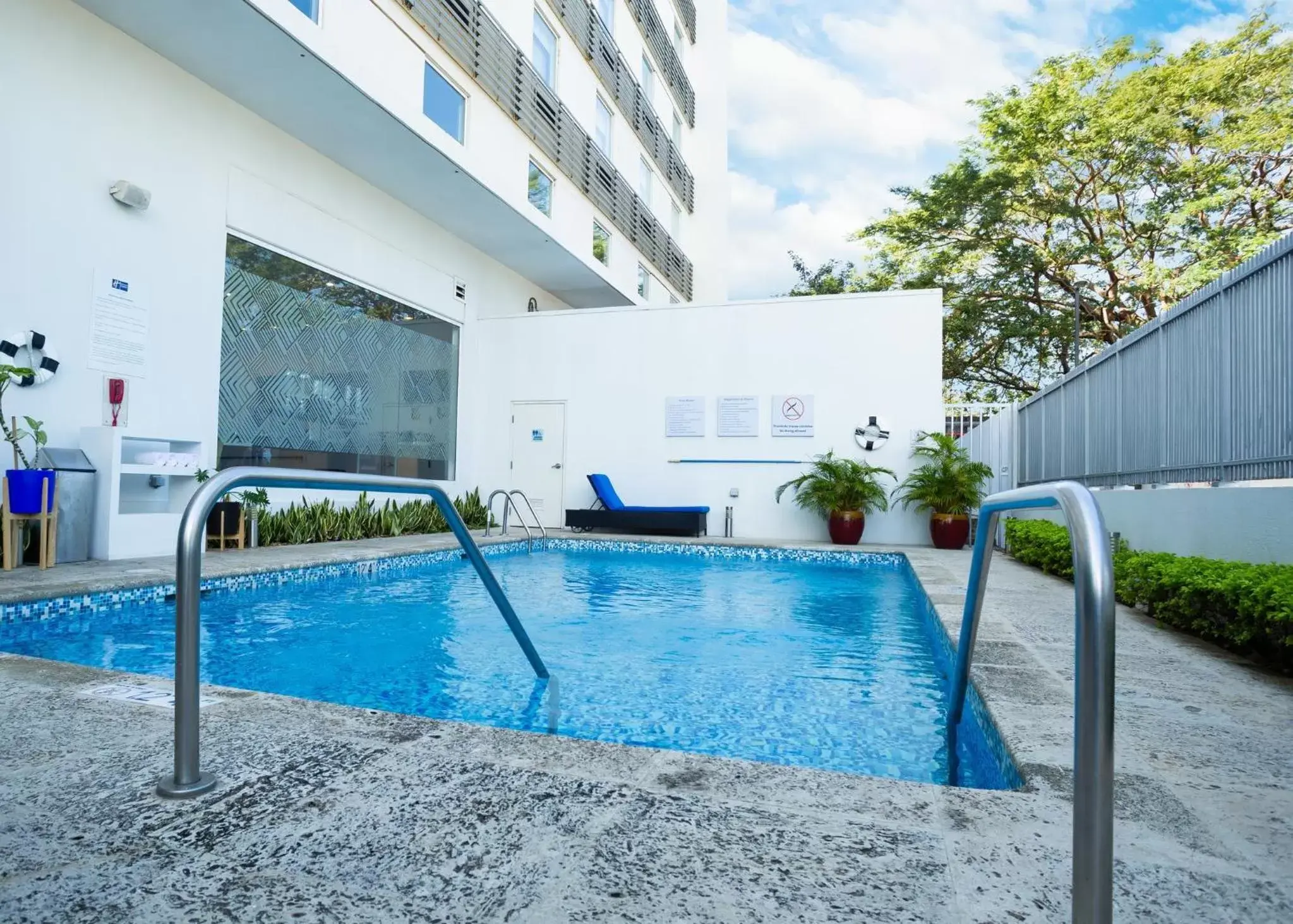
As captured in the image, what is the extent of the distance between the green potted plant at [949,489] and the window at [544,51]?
854 cm

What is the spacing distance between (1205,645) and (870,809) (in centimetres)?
310

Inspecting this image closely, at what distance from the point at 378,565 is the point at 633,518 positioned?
15.0 feet

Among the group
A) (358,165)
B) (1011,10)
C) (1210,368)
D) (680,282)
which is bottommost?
(1210,368)

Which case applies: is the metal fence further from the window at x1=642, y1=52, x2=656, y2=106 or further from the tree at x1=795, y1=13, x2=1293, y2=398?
the tree at x1=795, y1=13, x2=1293, y2=398

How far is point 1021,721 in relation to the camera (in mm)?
2361

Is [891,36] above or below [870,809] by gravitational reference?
above

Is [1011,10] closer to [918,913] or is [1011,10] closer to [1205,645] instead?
[1205,645]

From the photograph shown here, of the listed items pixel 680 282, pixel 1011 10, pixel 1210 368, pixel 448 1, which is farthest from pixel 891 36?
pixel 1210 368

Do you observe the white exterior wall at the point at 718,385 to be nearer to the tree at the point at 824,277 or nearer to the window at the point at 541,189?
the window at the point at 541,189

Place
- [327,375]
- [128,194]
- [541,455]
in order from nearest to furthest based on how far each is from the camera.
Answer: [128,194]
[327,375]
[541,455]


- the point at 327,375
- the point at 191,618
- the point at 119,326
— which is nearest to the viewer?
the point at 191,618

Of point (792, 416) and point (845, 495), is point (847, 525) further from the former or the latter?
point (792, 416)

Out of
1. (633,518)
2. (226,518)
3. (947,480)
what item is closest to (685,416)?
(633,518)

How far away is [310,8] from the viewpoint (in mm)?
7426
